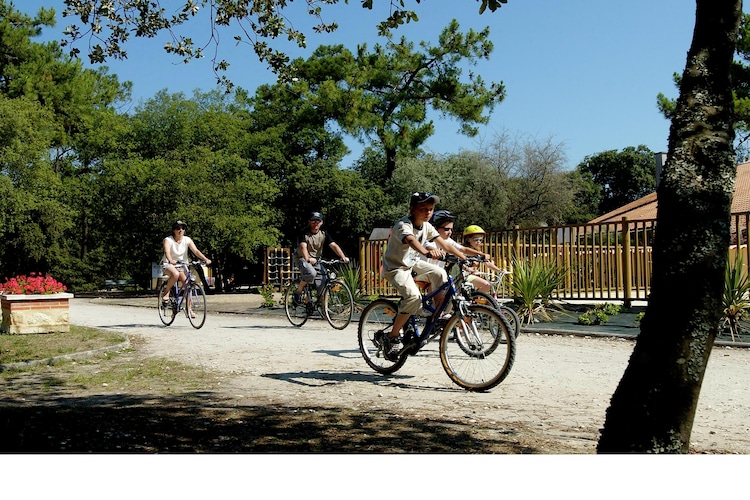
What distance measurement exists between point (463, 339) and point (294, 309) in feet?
24.3

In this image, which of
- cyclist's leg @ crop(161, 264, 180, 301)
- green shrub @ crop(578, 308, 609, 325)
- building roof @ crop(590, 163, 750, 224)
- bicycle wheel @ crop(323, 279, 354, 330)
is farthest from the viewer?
building roof @ crop(590, 163, 750, 224)

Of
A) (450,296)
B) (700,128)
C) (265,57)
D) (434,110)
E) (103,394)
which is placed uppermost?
(434,110)

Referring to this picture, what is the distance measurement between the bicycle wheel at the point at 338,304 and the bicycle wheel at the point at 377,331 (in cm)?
494

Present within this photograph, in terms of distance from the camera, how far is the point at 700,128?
376 centimetres

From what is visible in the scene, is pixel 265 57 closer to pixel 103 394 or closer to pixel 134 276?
pixel 103 394

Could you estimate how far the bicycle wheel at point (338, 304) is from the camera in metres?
13.3

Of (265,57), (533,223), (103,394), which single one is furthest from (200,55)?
(533,223)

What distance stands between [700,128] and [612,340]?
7.83 m

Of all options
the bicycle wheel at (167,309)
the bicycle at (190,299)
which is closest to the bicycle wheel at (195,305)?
the bicycle at (190,299)

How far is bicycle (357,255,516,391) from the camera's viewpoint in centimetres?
681

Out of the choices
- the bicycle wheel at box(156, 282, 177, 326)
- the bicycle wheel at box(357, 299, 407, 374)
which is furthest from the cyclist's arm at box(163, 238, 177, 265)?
the bicycle wheel at box(357, 299, 407, 374)

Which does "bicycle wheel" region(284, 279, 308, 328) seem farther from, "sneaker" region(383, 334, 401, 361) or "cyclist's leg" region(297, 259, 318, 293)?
"sneaker" region(383, 334, 401, 361)

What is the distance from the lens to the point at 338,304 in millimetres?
13422

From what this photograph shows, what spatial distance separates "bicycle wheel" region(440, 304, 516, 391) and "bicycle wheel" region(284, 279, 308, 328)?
7.00 m
